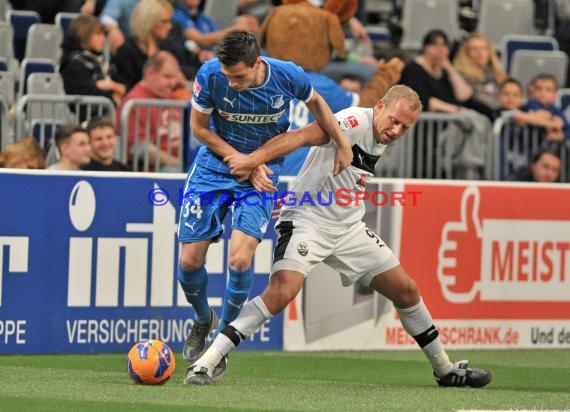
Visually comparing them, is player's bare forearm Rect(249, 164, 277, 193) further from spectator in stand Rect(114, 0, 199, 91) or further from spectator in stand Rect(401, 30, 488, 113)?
spectator in stand Rect(401, 30, 488, 113)

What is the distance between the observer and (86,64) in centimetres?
1489

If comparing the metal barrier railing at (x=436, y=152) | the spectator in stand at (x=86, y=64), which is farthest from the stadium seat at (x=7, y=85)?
the metal barrier railing at (x=436, y=152)

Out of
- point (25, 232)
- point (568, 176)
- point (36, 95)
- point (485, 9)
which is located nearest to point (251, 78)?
point (25, 232)

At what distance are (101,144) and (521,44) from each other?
8345 millimetres

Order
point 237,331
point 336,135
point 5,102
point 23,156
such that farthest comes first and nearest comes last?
point 5,102 < point 23,156 < point 336,135 < point 237,331

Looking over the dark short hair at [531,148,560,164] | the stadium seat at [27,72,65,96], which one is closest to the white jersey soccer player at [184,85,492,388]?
the stadium seat at [27,72,65,96]

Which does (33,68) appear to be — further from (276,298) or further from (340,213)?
(276,298)

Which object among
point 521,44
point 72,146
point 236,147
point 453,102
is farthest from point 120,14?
point 236,147

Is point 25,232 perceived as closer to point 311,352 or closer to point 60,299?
point 60,299

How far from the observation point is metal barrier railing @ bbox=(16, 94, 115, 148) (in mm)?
13547

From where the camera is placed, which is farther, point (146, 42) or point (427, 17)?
point (427, 17)

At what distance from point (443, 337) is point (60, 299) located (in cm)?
341

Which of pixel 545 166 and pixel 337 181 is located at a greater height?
pixel 337 181

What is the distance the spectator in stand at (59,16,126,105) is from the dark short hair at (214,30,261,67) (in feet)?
20.2
